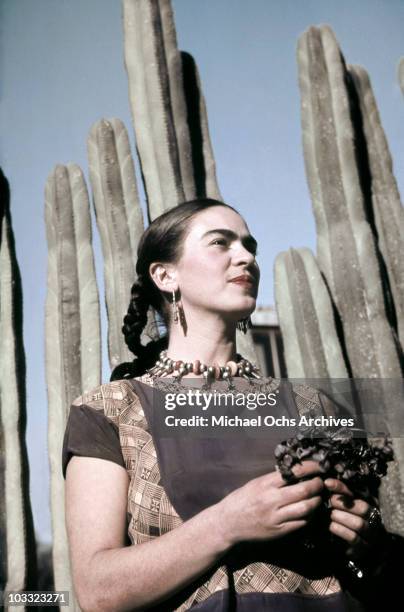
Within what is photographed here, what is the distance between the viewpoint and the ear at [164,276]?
5.59ft

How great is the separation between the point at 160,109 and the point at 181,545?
244 cm

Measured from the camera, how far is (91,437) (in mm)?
1359

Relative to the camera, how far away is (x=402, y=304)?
3152 millimetres

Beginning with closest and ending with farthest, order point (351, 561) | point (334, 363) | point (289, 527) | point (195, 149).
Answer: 1. point (289, 527)
2. point (351, 561)
3. point (334, 363)
4. point (195, 149)

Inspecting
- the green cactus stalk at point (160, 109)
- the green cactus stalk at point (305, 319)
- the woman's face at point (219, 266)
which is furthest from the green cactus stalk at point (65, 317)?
the woman's face at point (219, 266)

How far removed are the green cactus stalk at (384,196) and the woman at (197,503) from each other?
5.90 ft

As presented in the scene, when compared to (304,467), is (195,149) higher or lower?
higher

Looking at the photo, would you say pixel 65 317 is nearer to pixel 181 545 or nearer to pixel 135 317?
pixel 135 317

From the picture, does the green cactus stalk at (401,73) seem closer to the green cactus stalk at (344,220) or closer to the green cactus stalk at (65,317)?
the green cactus stalk at (344,220)

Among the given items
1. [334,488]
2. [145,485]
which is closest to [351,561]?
[334,488]

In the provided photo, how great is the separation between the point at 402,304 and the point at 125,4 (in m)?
2.12

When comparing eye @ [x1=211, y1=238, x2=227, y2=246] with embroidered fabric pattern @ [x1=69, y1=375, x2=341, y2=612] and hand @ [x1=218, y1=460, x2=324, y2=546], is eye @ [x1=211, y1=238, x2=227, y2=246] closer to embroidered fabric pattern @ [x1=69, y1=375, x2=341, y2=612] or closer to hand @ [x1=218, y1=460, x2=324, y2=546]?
embroidered fabric pattern @ [x1=69, y1=375, x2=341, y2=612]

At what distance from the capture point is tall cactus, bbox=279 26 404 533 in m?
2.94

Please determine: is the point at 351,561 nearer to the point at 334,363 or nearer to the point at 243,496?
the point at 243,496
